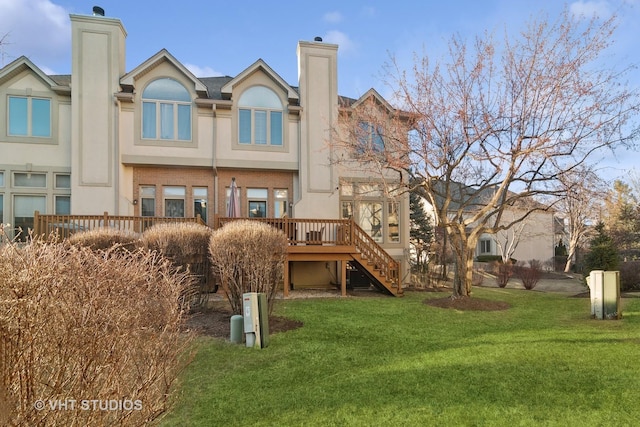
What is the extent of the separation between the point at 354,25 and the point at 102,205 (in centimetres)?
1100

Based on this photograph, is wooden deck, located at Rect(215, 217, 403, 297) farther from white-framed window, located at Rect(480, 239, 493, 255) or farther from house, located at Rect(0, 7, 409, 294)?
white-framed window, located at Rect(480, 239, 493, 255)

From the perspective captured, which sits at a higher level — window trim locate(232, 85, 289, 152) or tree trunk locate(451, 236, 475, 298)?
window trim locate(232, 85, 289, 152)

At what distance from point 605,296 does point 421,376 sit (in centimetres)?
649

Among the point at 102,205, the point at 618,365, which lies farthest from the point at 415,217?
the point at 618,365

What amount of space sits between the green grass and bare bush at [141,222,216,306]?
9.88 ft

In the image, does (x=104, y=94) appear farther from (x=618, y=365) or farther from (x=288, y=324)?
(x=618, y=365)

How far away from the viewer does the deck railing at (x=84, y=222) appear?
11195mm

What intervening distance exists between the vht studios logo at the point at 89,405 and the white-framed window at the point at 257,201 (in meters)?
12.9

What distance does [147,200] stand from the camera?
47.4 ft

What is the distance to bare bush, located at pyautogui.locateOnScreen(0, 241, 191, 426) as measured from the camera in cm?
188

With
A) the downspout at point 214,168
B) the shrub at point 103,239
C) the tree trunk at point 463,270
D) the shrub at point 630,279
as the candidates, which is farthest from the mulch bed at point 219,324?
the shrub at point 630,279

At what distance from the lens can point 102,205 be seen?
530 inches

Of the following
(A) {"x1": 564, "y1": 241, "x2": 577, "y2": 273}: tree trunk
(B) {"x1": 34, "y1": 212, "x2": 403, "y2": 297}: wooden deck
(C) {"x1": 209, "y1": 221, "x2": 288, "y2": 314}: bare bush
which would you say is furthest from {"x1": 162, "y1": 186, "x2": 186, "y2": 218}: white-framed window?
(A) {"x1": 564, "y1": 241, "x2": 577, "y2": 273}: tree trunk

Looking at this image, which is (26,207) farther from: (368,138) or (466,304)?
(466,304)
